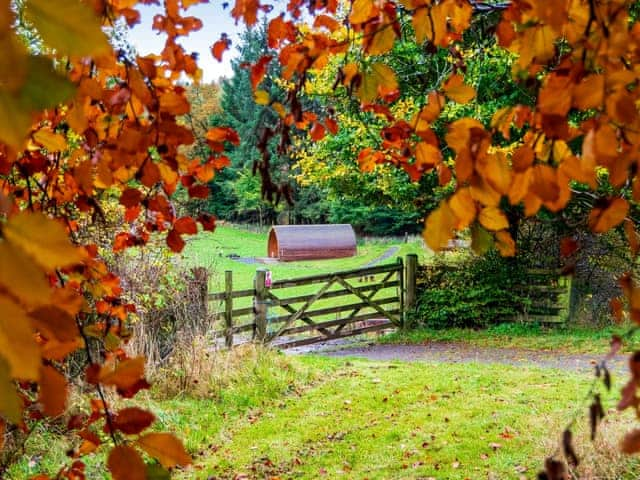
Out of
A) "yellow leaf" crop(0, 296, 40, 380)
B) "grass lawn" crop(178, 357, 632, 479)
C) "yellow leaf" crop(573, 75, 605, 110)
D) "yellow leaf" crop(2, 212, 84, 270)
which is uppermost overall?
"yellow leaf" crop(573, 75, 605, 110)

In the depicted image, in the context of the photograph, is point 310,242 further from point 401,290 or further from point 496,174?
point 496,174

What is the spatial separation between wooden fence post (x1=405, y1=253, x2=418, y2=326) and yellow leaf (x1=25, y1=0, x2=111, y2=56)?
32.8 feet

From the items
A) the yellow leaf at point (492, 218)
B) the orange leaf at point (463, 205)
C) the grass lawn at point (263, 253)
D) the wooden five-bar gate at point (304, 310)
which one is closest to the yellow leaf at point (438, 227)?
the orange leaf at point (463, 205)

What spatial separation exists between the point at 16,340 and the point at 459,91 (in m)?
0.92

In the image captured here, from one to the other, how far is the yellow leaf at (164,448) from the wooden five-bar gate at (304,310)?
5857mm

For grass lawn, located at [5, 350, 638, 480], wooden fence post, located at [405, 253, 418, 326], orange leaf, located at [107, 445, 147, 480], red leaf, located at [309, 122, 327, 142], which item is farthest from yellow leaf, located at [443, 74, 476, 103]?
wooden fence post, located at [405, 253, 418, 326]

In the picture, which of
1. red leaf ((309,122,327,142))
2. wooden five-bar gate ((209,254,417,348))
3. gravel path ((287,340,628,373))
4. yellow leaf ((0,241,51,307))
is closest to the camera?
yellow leaf ((0,241,51,307))

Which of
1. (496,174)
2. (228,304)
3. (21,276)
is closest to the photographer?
(21,276)

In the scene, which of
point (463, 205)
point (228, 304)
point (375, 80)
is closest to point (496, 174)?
point (463, 205)

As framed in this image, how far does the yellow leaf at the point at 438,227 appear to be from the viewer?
772 mm

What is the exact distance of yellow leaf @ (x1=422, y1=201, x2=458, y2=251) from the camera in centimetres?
77

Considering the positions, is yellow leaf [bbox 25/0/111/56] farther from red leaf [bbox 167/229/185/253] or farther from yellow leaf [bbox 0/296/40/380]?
red leaf [bbox 167/229/185/253]

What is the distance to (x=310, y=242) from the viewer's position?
2188 cm

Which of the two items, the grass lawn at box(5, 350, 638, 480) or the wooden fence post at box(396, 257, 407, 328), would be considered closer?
the grass lawn at box(5, 350, 638, 480)
